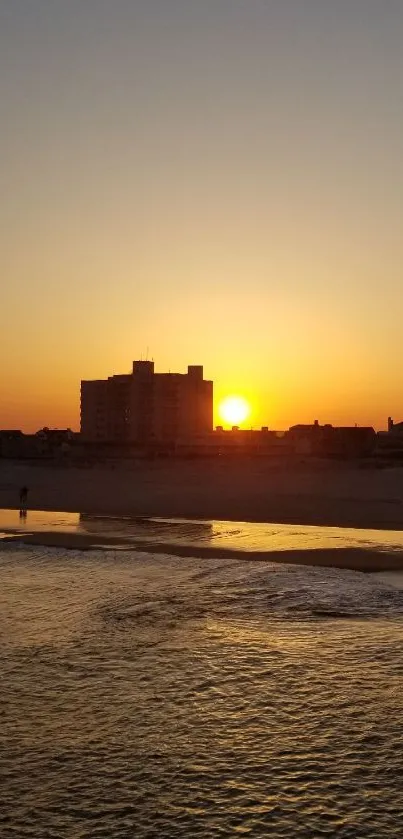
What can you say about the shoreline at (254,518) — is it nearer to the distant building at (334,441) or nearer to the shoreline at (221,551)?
the shoreline at (221,551)

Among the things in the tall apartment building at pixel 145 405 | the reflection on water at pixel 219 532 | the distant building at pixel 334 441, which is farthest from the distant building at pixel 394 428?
the reflection on water at pixel 219 532

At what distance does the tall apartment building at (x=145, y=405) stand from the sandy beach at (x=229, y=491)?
55879 mm

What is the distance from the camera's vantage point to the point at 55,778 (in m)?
6.84

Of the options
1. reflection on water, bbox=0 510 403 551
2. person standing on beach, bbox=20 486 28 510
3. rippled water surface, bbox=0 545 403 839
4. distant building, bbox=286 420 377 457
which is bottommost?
rippled water surface, bbox=0 545 403 839

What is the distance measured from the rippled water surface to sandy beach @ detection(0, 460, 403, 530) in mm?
18855

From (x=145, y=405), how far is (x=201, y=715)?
400 ft

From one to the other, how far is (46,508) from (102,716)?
3391 centimetres

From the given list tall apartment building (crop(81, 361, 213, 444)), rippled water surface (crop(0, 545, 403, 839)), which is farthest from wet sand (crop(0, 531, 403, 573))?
tall apartment building (crop(81, 361, 213, 444))

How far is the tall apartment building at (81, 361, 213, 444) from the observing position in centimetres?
12938

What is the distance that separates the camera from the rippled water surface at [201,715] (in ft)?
20.4

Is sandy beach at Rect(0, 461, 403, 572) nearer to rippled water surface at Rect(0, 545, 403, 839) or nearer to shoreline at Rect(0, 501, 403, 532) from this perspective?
shoreline at Rect(0, 501, 403, 532)

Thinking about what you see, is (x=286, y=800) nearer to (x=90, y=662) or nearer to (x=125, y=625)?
(x=90, y=662)

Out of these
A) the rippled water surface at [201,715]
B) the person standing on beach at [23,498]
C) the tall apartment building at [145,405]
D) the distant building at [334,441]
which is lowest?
the rippled water surface at [201,715]

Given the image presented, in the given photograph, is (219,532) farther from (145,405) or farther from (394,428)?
(145,405)
